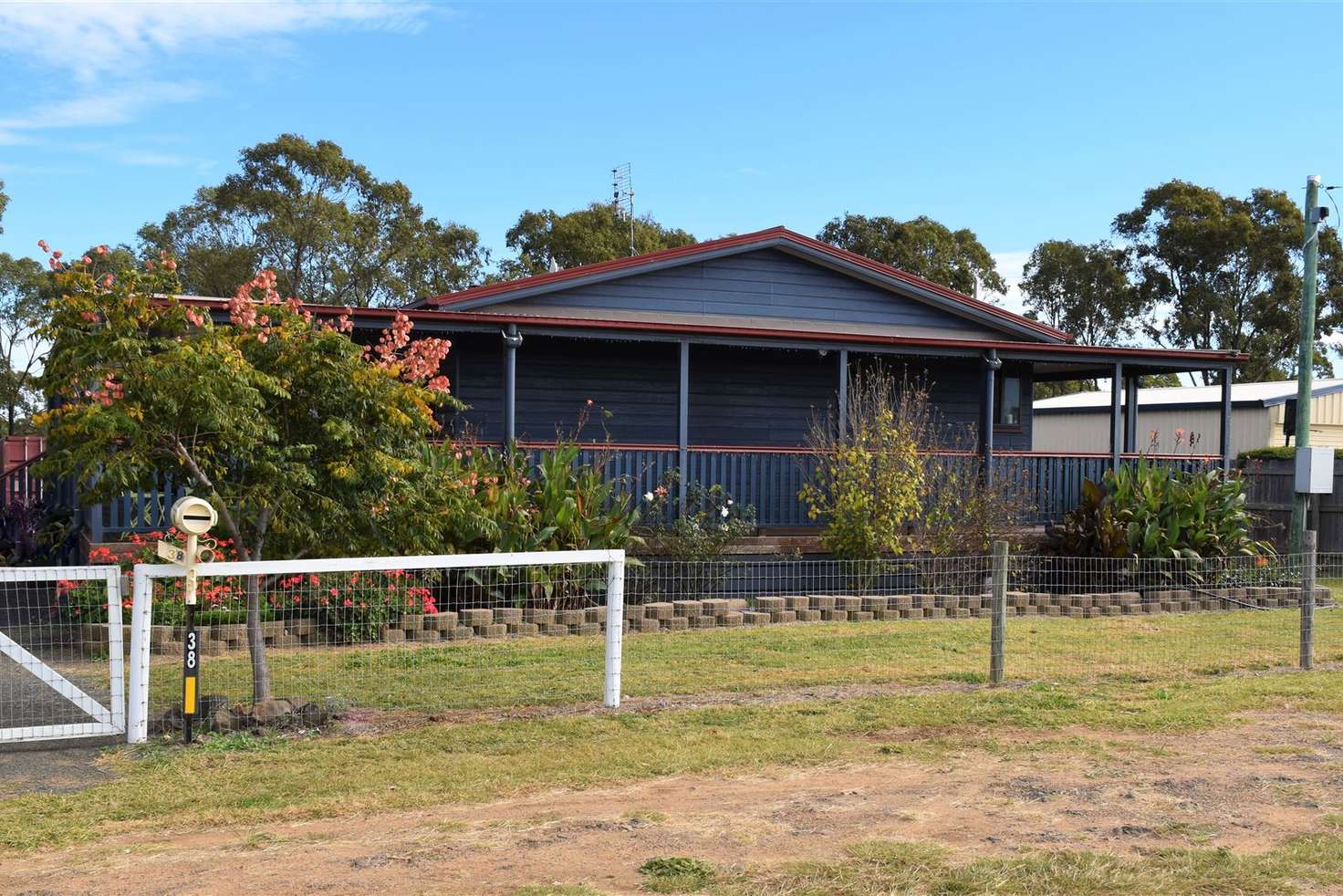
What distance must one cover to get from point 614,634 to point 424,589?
120 inches

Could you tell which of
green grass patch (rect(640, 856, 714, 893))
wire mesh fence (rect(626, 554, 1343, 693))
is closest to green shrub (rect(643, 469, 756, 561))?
wire mesh fence (rect(626, 554, 1343, 693))

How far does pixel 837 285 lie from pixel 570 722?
43.5 feet

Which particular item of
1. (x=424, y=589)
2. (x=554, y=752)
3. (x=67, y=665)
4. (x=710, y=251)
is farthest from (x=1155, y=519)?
(x=67, y=665)

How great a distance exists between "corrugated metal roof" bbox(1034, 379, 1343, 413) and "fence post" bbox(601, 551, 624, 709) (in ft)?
68.2

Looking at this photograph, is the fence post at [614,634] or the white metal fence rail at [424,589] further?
the fence post at [614,634]

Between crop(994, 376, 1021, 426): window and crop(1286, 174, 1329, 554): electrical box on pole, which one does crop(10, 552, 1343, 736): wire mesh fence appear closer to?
crop(1286, 174, 1329, 554): electrical box on pole

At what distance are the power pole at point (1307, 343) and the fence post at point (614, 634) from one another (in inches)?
490

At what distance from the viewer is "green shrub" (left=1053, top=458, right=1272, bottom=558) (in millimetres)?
16675

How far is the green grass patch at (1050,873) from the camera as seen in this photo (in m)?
5.59

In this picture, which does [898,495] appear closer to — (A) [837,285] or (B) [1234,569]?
(B) [1234,569]

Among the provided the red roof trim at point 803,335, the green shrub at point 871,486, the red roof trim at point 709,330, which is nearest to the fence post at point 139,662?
the red roof trim at point 709,330

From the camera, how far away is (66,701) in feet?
30.8

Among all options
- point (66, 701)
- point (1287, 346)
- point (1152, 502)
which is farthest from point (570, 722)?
point (1287, 346)

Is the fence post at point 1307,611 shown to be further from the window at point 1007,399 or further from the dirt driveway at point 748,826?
the window at point 1007,399
